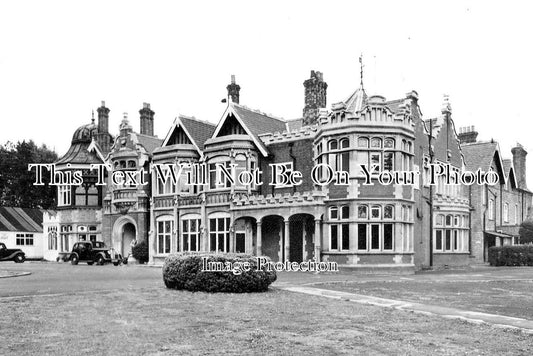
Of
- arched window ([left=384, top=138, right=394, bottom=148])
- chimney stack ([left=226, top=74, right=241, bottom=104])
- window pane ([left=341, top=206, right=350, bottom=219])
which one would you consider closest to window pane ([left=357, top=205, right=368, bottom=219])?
window pane ([left=341, top=206, right=350, bottom=219])

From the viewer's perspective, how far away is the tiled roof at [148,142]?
145 feet

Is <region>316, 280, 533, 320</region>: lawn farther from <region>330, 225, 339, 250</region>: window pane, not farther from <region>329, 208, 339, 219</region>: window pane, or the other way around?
<region>329, 208, 339, 219</region>: window pane

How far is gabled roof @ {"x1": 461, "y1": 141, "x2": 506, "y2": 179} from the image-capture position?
149ft

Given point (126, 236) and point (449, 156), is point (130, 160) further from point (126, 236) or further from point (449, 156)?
point (449, 156)

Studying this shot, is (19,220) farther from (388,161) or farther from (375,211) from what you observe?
(388,161)

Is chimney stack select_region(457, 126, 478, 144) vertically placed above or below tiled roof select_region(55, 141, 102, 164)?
above

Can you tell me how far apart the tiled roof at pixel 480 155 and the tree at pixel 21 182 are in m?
44.9

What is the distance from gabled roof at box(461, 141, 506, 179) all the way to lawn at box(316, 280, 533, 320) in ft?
72.8

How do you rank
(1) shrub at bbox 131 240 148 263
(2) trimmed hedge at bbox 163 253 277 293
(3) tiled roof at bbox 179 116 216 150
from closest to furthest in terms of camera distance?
(2) trimmed hedge at bbox 163 253 277 293 < (3) tiled roof at bbox 179 116 216 150 < (1) shrub at bbox 131 240 148 263

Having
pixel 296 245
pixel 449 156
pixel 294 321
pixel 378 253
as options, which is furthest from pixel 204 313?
pixel 449 156

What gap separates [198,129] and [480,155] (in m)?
21.7

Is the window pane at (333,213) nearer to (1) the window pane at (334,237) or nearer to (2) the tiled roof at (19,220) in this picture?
(1) the window pane at (334,237)

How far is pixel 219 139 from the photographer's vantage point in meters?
36.2

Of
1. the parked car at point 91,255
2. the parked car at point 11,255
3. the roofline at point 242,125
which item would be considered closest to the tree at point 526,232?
the roofline at point 242,125
